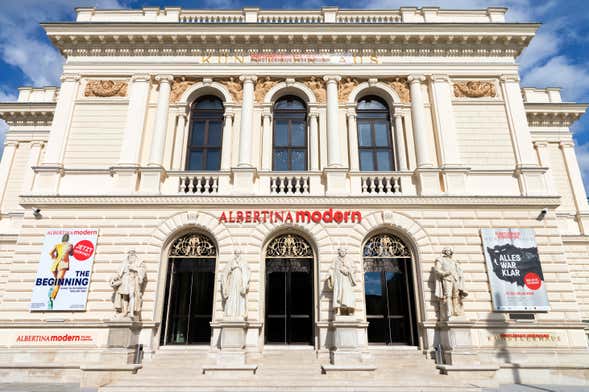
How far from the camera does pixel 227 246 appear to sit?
13.5 meters

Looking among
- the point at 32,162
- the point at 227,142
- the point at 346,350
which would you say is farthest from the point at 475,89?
the point at 32,162

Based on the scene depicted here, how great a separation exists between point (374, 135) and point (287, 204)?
5.00m

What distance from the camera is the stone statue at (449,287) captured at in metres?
12.1

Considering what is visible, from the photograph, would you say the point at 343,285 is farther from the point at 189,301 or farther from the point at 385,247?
the point at 189,301

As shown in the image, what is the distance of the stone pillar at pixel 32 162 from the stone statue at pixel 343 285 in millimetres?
17379

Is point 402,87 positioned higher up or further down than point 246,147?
higher up

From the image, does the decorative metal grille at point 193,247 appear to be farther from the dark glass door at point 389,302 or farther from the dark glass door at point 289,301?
the dark glass door at point 389,302

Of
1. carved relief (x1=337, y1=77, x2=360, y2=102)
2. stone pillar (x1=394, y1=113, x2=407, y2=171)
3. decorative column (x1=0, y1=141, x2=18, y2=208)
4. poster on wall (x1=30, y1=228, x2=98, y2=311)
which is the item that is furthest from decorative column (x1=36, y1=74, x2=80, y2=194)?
stone pillar (x1=394, y1=113, x2=407, y2=171)

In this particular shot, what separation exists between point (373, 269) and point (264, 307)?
4.02 meters

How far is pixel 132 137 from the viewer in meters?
15.0

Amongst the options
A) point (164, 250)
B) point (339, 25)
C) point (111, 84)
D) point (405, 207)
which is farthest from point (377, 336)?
point (111, 84)

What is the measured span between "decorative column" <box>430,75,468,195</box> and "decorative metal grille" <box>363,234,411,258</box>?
2.63 m

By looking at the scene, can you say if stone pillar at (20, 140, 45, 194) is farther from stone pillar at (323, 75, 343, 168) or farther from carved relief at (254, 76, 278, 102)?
stone pillar at (323, 75, 343, 168)

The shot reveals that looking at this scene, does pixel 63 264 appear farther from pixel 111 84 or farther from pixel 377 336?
pixel 377 336
